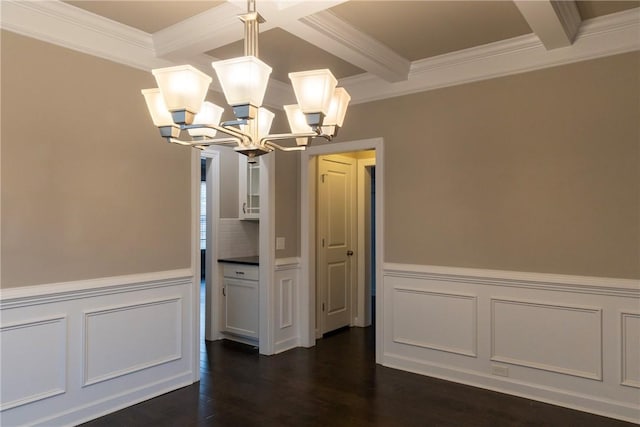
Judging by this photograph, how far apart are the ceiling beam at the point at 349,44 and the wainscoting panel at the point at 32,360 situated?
2417 mm

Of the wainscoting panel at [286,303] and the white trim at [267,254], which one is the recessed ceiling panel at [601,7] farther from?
the wainscoting panel at [286,303]

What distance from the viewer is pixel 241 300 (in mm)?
4719

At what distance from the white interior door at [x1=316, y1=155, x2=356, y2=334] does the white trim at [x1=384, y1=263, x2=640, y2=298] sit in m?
1.14

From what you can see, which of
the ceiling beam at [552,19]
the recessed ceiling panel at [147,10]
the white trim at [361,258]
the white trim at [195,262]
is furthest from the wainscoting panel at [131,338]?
the ceiling beam at [552,19]

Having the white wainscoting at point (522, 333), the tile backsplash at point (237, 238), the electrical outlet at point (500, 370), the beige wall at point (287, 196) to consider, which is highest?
the beige wall at point (287, 196)

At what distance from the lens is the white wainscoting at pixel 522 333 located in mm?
2986

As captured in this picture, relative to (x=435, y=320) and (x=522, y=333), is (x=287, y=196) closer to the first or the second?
(x=435, y=320)

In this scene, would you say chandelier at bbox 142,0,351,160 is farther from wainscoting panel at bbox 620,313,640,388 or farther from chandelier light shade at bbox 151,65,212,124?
wainscoting panel at bbox 620,313,640,388

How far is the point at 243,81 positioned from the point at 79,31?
1843mm

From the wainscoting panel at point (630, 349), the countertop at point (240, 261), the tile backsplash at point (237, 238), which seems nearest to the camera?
the wainscoting panel at point (630, 349)

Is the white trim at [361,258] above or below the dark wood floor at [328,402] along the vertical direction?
above

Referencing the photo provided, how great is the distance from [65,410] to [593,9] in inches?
168

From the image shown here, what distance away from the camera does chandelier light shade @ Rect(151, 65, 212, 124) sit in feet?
5.81

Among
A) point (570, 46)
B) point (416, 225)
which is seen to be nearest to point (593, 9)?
point (570, 46)
